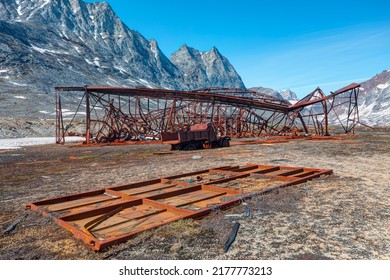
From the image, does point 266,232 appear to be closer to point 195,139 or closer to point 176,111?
point 195,139

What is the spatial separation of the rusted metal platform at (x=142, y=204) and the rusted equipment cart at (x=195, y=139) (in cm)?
1002

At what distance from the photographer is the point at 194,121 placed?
34.2m

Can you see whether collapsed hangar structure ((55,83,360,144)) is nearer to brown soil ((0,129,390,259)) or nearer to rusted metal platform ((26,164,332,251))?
rusted metal platform ((26,164,332,251))

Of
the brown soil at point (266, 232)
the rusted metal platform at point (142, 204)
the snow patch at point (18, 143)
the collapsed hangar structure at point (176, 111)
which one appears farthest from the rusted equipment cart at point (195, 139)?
the snow patch at point (18, 143)

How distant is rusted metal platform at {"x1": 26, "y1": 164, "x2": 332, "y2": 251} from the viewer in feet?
15.3

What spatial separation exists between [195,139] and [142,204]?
550 inches

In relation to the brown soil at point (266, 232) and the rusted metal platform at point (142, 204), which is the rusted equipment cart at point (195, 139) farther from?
the brown soil at point (266, 232)

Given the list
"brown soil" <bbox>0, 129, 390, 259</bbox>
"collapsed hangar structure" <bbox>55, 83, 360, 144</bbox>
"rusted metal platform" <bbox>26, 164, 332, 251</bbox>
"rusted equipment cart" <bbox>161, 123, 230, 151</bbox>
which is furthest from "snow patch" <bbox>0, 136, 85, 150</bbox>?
"brown soil" <bbox>0, 129, 390, 259</bbox>

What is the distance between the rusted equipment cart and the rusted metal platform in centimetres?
1002

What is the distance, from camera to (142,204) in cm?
618

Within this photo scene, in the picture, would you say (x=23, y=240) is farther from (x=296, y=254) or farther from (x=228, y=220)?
(x=296, y=254)

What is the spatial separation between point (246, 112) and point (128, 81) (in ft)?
449

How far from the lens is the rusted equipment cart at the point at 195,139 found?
19469 mm

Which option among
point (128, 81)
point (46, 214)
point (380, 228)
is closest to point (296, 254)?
point (380, 228)
